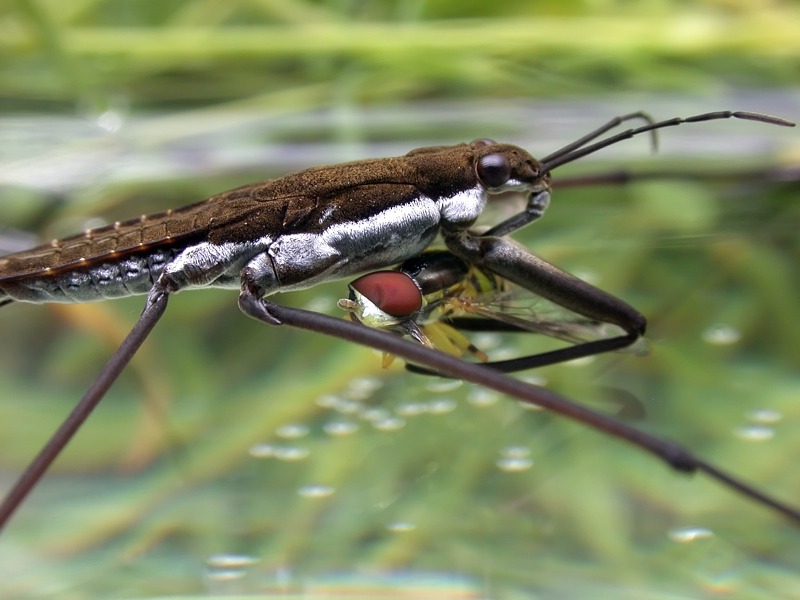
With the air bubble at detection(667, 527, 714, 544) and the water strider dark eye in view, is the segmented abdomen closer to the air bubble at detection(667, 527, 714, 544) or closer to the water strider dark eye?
the water strider dark eye

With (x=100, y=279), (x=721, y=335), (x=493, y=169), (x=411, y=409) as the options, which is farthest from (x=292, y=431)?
(x=721, y=335)

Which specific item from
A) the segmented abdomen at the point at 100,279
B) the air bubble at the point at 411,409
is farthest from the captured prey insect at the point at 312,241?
the air bubble at the point at 411,409

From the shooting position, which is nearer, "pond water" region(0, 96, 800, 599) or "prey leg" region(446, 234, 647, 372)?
"prey leg" region(446, 234, 647, 372)

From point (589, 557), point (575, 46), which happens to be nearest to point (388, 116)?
point (575, 46)

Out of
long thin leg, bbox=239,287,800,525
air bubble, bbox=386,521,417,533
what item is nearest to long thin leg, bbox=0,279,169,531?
long thin leg, bbox=239,287,800,525

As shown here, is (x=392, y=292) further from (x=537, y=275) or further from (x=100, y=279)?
(x=100, y=279)

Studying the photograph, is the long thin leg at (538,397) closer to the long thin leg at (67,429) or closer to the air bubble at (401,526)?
the long thin leg at (67,429)

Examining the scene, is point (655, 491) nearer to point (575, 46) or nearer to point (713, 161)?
point (713, 161)
